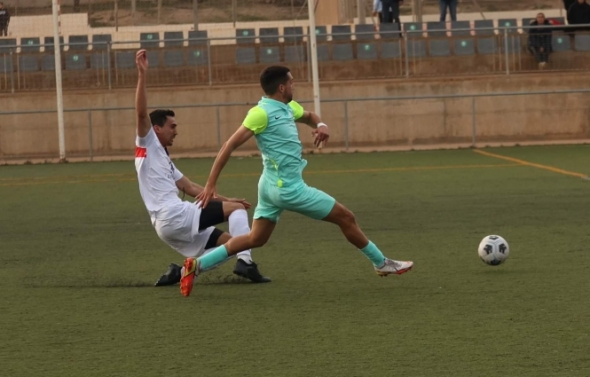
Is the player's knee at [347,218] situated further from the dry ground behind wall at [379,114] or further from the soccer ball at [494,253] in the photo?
the dry ground behind wall at [379,114]

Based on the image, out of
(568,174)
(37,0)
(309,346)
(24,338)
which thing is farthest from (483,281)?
(37,0)

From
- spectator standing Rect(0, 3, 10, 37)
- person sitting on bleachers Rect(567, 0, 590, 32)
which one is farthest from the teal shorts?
spectator standing Rect(0, 3, 10, 37)

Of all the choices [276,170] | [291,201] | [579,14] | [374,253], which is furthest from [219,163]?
[579,14]

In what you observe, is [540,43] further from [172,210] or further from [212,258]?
[212,258]

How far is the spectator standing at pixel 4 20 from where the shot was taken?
28797 mm

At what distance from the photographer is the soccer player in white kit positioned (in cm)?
881

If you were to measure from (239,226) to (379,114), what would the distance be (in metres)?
19.1

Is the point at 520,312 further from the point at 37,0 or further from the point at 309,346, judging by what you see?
the point at 37,0

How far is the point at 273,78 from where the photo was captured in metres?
8.29

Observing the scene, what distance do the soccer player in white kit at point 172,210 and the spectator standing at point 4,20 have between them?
21.1 m

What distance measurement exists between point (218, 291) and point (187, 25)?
2214 centimetres

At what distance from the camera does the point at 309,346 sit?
21.4 feet

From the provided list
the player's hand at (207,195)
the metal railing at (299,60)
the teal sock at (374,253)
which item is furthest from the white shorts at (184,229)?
the metal railing at (299,60)

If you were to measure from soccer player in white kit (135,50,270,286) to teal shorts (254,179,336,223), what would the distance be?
1.68 feet
